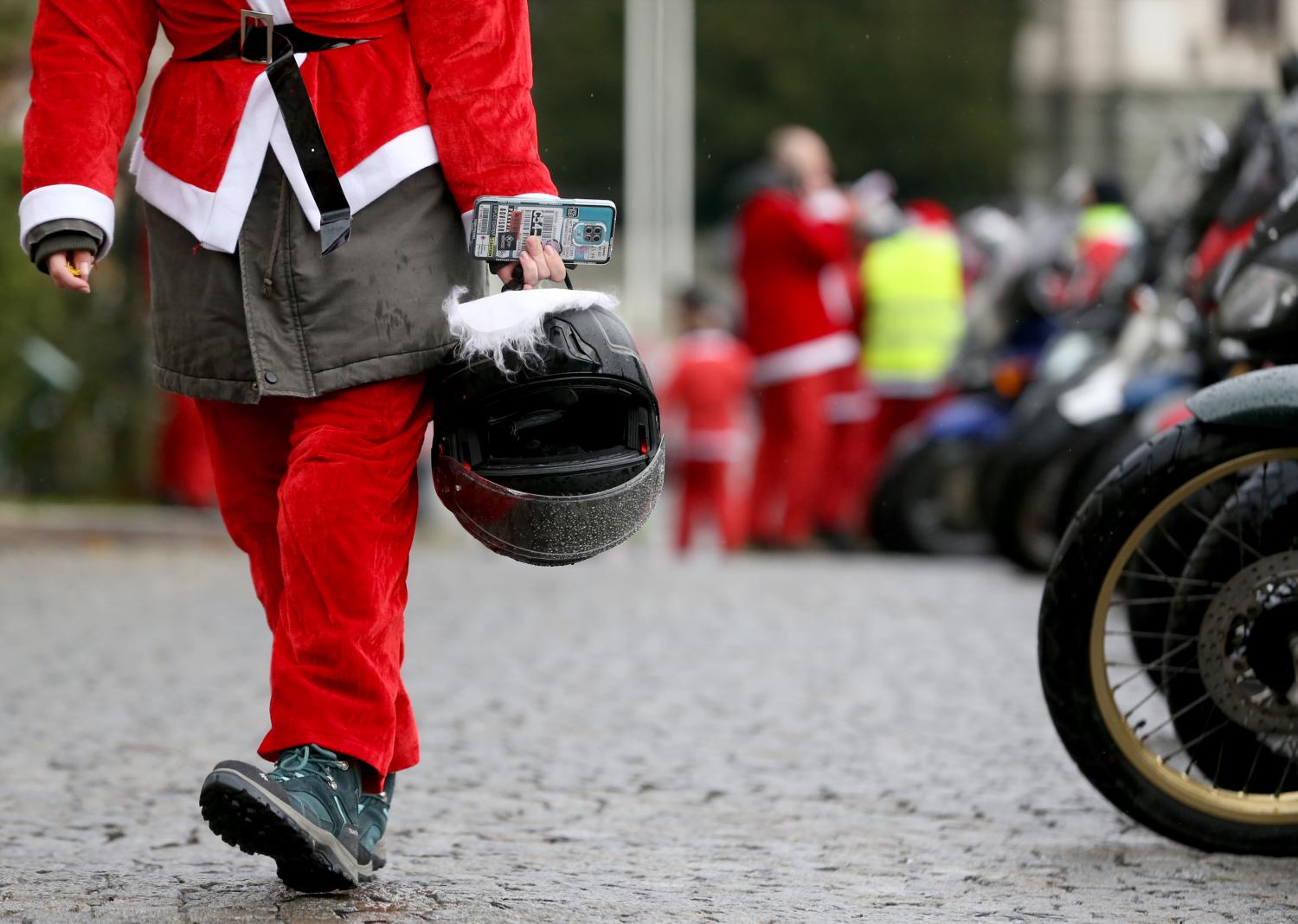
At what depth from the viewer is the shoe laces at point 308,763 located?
362 cm

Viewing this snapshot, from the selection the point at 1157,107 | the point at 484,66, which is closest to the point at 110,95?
the point at 484,66

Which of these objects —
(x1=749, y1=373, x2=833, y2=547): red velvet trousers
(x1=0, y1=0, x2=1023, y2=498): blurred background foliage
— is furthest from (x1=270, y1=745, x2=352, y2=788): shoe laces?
(x1=0, y1=0, x2=1023, y2=498): blurred background foliage

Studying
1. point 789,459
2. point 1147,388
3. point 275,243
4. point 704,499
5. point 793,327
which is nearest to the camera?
point 275,243

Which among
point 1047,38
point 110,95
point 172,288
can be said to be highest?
point 1047,38

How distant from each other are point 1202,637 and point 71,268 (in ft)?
6.34

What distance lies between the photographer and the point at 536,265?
147 inches

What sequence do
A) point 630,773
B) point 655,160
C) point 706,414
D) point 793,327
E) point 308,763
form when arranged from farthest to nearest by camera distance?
point 655,160, point 706,414, point 793,327, point 630,773, point 308,763

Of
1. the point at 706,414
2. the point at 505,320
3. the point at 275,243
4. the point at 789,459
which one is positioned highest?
the point at 275,243

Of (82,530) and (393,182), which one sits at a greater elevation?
(393,182)

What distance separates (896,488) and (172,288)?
8582 millimetres

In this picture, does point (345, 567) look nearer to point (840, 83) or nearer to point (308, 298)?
point (308, 298)

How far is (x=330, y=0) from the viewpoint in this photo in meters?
3.76

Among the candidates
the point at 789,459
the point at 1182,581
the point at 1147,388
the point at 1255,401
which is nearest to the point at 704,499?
the point at 789,459

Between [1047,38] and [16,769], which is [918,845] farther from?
[1047,38]
